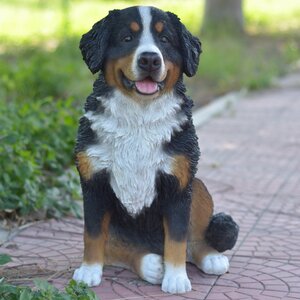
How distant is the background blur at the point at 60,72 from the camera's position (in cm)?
658

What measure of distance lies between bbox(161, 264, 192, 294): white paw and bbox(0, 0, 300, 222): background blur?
1.95 metres

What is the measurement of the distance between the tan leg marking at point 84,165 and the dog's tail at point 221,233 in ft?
2.75

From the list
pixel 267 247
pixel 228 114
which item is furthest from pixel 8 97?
pixel 267 247

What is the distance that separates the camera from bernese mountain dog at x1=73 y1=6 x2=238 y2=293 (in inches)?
177

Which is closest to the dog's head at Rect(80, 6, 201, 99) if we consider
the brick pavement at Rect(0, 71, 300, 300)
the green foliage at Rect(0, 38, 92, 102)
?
the brick pavement at Rect(0, 71, 300, 300)

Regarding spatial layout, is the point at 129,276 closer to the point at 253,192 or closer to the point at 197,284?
the point at 197,284

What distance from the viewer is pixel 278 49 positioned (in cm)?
1752

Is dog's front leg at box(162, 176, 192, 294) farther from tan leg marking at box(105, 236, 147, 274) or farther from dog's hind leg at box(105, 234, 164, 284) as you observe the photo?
tan leg marking at box(105, 236, 147, 274)

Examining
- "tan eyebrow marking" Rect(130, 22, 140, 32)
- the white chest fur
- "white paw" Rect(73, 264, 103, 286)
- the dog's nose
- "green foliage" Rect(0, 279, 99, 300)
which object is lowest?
"white paw" Rect(73, 264, 103, 286)

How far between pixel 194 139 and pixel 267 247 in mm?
1320

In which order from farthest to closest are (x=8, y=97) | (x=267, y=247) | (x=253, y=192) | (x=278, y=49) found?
(x=278, y=49), (x=8, y=97), (x=253, y=192), (x=267, y=247)

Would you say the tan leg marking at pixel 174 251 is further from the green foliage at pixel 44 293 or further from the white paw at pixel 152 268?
the green foliage at pixel 44 293

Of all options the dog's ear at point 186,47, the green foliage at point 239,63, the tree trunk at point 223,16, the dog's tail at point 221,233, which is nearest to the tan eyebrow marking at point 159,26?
the dog's ear at point 186,47

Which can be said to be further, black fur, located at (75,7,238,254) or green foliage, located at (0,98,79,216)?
green foliage, located at (0,98,79,216)
